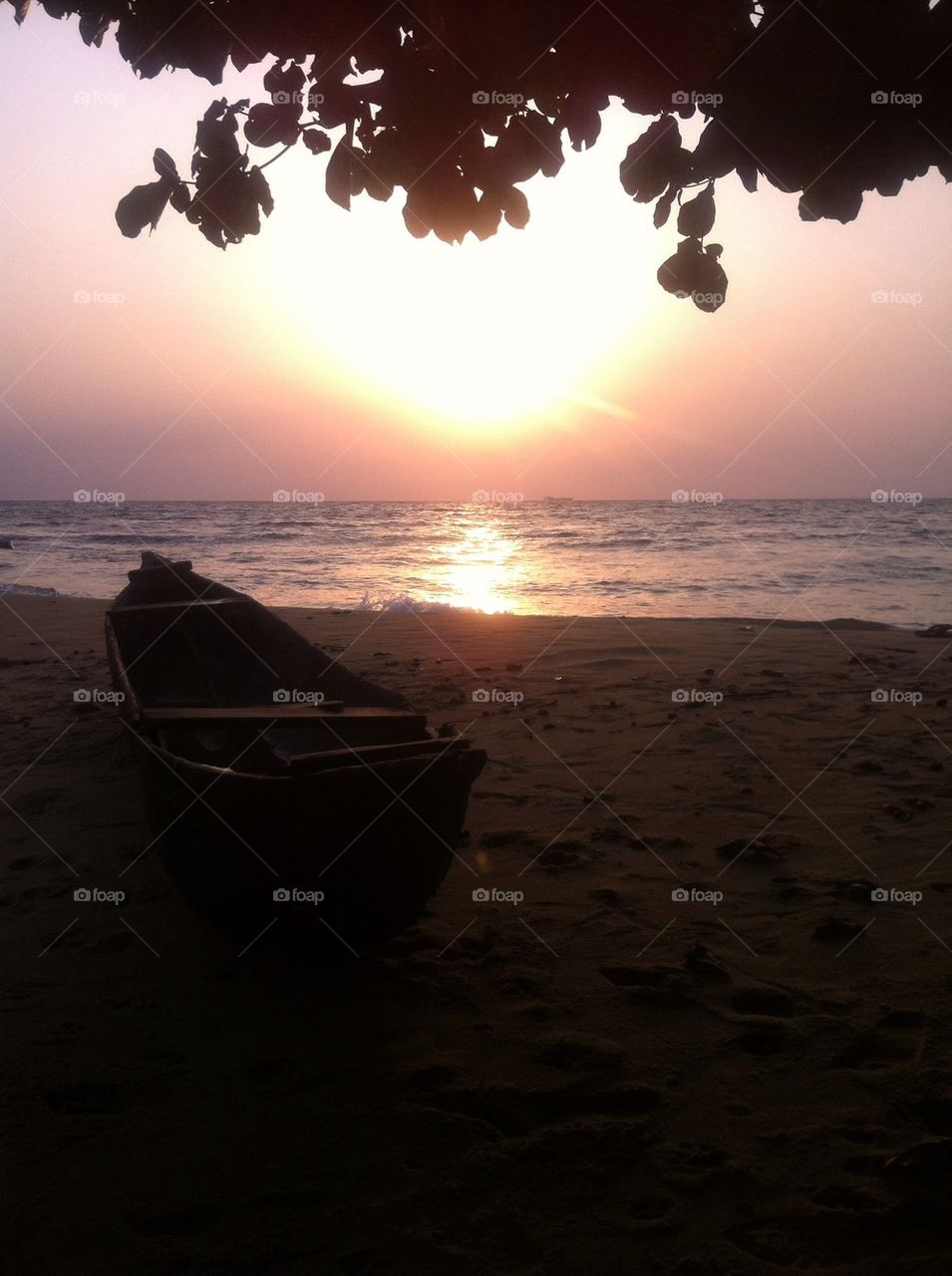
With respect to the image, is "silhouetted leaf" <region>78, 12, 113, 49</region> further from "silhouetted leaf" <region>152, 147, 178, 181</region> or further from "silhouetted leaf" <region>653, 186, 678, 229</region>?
"silhouetted leaf" <region>653, 186, 678, 229</region>

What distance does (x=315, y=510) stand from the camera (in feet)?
186

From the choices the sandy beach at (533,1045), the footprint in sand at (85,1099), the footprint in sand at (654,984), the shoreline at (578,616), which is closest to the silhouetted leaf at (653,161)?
the sandy beach at (533,1045)

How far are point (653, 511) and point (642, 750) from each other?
1931 inches

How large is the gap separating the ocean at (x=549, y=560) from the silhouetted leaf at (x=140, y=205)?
13.2m

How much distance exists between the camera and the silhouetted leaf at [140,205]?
103 inches

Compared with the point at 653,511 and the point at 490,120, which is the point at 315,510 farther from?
the point at 490,120

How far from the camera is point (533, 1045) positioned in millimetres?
3162

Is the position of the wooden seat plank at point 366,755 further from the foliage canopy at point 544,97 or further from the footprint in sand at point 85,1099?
the foliage canopy at point 544,97

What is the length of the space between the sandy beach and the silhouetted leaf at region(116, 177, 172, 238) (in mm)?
1886

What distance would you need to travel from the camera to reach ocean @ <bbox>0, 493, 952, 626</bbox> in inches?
698

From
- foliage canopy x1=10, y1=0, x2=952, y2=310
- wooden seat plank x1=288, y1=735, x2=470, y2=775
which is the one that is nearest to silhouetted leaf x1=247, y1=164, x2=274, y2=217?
foliage canopy x1=10, y1=0, x2=952, y2=310

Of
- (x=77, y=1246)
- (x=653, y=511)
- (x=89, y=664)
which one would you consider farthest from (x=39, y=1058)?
(x=653, y=511)

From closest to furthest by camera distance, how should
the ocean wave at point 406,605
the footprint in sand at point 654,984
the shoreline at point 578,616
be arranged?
1. the footprint in sand at point 654,984
2. the shoreline at point 578,616
3. the ocean wave at point 406,605

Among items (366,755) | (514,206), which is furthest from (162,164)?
(366,755)
